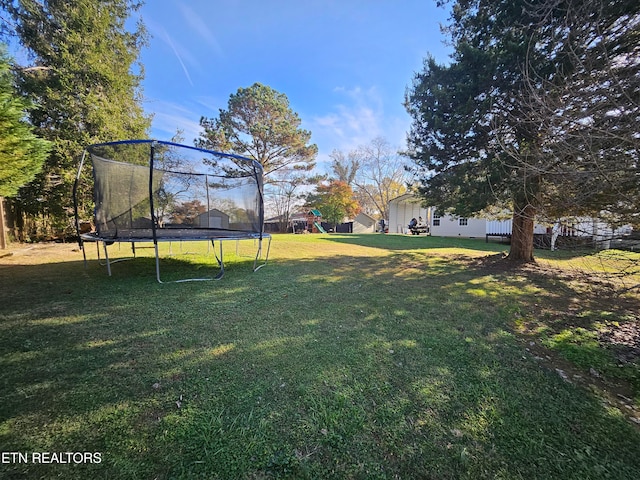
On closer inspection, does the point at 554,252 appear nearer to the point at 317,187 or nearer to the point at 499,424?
the point at 499,424

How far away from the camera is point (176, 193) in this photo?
539 cm

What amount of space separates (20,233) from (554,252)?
58.1ft

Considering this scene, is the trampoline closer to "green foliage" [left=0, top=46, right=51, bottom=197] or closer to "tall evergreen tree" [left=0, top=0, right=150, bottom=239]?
"green foliage" [left=0, top=46, right=51, bottom=197]

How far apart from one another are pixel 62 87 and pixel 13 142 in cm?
666

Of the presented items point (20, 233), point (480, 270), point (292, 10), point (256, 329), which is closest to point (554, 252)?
point (480, 270)

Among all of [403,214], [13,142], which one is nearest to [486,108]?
[13,142]

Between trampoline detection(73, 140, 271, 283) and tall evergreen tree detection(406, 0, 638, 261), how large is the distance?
4265 millimetres

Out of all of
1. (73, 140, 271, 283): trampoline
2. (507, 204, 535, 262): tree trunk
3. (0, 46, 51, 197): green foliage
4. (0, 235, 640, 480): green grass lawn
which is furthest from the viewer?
(507, 204, 535, 262): tree trunk

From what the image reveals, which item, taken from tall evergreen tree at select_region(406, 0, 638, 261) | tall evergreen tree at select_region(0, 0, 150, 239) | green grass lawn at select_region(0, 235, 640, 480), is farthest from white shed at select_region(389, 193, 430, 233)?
green grass lawn at select_region(0, 235, 640, 480)

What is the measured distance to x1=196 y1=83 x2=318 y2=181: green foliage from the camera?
17234 mm

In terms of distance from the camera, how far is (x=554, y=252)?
8805 millimetres

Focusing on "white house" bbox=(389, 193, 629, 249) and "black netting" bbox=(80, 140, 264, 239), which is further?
"white house" bbox=(389, 193, 629, 249)

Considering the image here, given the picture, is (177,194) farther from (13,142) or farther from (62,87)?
(62,87)

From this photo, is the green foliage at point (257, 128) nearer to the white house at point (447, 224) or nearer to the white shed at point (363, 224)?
the white house at point (447, 224)
